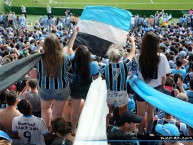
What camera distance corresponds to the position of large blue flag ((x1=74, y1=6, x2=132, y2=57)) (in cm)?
671

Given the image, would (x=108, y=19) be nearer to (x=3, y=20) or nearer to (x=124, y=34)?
(x=124, y=34)

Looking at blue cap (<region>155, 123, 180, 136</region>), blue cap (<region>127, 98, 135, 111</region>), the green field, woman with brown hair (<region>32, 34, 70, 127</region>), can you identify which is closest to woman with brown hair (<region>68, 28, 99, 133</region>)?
woman with brown hair (<region>32, 34, 70, 127</region>)

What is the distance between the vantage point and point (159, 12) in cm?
3091

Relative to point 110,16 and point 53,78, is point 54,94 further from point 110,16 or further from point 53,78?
point 110,16

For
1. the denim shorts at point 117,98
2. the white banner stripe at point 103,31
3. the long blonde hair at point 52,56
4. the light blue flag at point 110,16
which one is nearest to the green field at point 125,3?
the light blue flag at point 110,16

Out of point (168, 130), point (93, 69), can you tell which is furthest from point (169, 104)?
point (93, 69)

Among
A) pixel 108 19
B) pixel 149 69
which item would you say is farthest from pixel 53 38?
pixel 108 19

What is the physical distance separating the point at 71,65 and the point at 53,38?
51 centimetres

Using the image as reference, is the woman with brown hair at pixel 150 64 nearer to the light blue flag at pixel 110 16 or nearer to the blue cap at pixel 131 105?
the blue cap at pixel 131 105

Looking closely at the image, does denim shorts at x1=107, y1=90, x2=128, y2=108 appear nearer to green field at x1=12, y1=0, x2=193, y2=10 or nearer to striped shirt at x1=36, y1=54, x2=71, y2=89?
striped shirt at x1=36, y1=54, x2=71, y2=89

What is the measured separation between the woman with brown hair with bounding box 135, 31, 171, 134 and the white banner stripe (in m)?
1.59

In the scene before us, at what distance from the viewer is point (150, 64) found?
16.9ft

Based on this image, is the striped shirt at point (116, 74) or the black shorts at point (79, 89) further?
the black shorts at point (79, 89)

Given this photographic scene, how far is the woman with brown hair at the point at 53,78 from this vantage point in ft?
16.4
